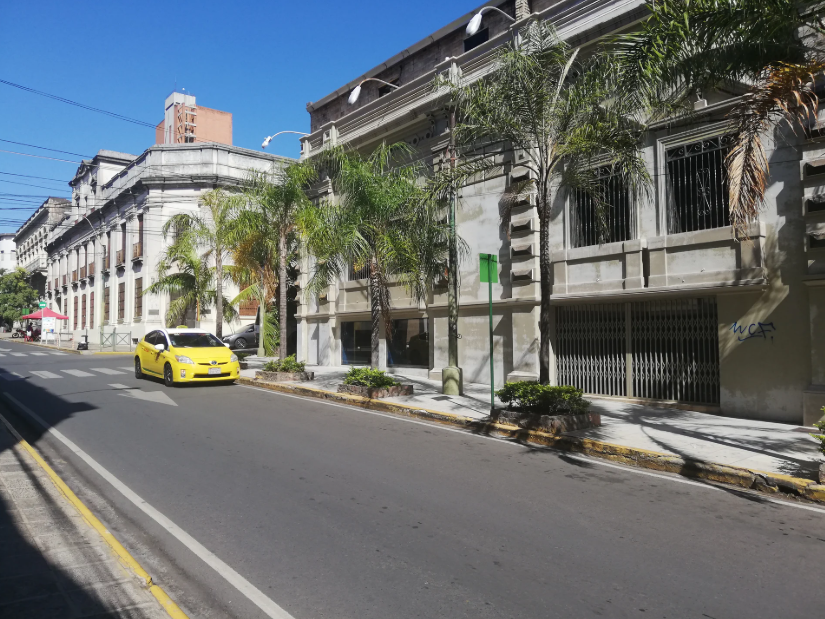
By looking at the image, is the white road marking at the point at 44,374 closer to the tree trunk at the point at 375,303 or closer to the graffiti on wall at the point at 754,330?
the tree trunk at the point at 375,303

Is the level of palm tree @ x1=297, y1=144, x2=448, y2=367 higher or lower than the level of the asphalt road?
higher

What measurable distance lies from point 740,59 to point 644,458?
223 inches

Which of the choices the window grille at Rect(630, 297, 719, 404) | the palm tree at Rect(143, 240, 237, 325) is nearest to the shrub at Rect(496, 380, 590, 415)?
the window grille at Rect(630, 297, 719, 404)

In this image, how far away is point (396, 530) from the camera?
17.4ft

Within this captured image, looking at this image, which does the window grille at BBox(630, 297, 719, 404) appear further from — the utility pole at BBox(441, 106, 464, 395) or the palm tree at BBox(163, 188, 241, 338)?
the palm tree at BBox(163, 188, 241, 338)

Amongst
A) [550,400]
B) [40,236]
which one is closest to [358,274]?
[550,400]

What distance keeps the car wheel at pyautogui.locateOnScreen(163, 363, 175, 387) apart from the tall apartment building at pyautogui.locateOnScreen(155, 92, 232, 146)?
4761cm

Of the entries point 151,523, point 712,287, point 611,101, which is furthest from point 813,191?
point 151,523

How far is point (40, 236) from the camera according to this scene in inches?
2842

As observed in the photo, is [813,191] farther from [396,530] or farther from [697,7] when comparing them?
[396,530]

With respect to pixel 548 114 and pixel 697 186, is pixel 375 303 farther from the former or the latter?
pixel 697 186

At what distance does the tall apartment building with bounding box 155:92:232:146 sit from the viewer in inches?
2383

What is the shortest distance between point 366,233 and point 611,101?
6597 mm

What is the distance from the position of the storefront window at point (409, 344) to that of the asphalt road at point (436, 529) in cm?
919
